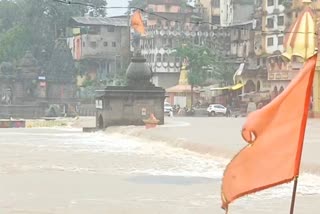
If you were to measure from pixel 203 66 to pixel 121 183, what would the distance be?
49976 millimetres

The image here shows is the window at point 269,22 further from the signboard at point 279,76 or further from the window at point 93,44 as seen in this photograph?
the window at point 93,44

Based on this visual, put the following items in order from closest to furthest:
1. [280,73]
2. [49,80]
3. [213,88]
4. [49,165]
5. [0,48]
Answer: [49,165] → [280,73] → [213,88] → [49,80] → [0,48]

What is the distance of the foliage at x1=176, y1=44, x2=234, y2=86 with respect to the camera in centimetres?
6400

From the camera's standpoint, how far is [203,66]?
211 feet

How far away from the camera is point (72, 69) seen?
73938 mm

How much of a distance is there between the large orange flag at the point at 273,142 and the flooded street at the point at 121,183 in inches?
233

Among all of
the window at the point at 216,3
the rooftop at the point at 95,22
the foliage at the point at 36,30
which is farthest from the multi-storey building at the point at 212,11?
the foliage at the point at 36,30

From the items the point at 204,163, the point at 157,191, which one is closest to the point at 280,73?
the point at 204,163

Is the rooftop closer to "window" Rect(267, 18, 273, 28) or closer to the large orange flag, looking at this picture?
"window" Rect(267, 18, 273, 28)

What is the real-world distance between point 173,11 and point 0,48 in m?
21.3

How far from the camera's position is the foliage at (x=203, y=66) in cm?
6400

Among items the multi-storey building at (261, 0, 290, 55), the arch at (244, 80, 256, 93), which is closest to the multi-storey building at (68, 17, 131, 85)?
the arch at (244, 80, 256, 93)

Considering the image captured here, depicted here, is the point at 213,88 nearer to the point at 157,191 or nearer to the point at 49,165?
the point at 49,165

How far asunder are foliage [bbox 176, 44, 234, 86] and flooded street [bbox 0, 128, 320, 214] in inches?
1585
